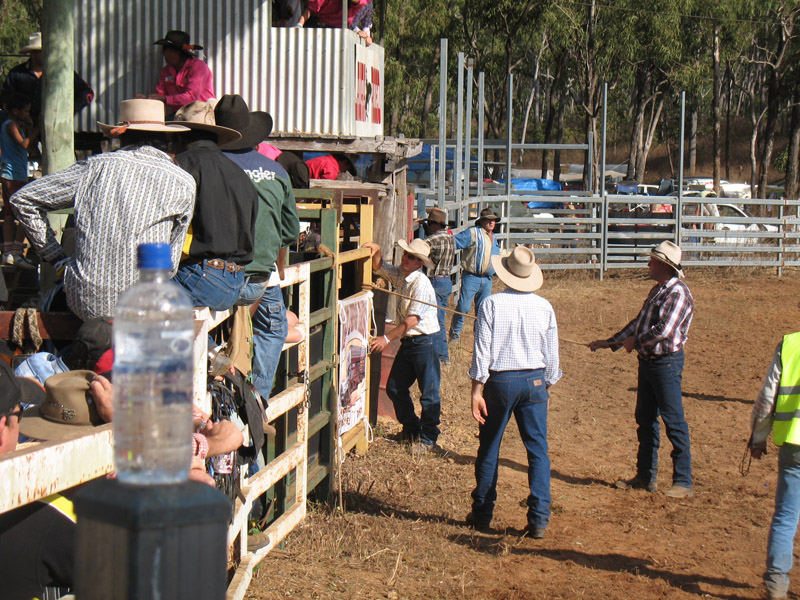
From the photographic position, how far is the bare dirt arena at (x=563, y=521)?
5332 millimetres

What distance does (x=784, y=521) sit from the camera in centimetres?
493

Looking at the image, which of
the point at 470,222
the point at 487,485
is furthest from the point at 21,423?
the point at 470,222

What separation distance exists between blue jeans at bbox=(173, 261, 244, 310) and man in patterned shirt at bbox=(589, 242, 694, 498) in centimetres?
409

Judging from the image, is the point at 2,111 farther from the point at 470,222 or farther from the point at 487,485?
A: the point at 470,222

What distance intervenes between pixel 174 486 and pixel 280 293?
13.4 ft

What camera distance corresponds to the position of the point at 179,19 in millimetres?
11328

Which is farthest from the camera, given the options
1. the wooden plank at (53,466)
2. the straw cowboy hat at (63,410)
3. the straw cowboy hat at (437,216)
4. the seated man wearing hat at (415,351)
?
the straw cowboy hat at (437,216)

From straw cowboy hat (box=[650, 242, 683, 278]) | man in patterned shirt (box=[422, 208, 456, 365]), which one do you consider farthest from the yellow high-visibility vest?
man in patterned shirt (box=[422, 208, 456, 365])

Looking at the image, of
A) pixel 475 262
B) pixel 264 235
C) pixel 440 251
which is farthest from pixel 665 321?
pixel 475 262

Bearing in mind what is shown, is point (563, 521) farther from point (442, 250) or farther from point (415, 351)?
point (442, 250)

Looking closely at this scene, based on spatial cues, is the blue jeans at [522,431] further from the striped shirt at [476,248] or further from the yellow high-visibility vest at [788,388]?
the striped shirt at [476,248]

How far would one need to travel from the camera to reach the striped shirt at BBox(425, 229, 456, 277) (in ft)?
39.2

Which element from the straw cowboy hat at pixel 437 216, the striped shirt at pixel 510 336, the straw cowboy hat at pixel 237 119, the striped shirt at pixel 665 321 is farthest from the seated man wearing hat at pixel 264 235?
the straw cowboy hat at pixel 437 216

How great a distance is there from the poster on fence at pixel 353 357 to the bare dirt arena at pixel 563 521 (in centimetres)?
47
